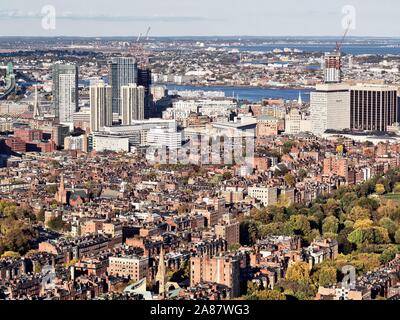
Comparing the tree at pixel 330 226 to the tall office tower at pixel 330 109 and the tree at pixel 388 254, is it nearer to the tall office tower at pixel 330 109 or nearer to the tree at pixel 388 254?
the tree at pixel 388 254

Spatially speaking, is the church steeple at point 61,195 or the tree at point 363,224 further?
the church steeple at point 61,195

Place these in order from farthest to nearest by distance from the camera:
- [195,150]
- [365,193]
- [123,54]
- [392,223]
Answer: [123,54] → [195,150] → [365,193] → [392,223]

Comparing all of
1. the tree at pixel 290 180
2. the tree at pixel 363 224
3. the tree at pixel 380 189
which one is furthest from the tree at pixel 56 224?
the tree at pixel 380 189

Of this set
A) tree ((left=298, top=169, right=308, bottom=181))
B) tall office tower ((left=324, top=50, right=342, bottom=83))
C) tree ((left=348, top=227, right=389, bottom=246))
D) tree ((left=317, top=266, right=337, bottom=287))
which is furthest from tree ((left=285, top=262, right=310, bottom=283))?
tall office tower ((left=324, top=50, right=342, bottom=83))

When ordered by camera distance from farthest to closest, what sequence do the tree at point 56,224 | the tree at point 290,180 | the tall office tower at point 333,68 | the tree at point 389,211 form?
the tall office tower at point 333,68
the tree at point 290,180
the tree at point 389,211
the tree at point 56,224
